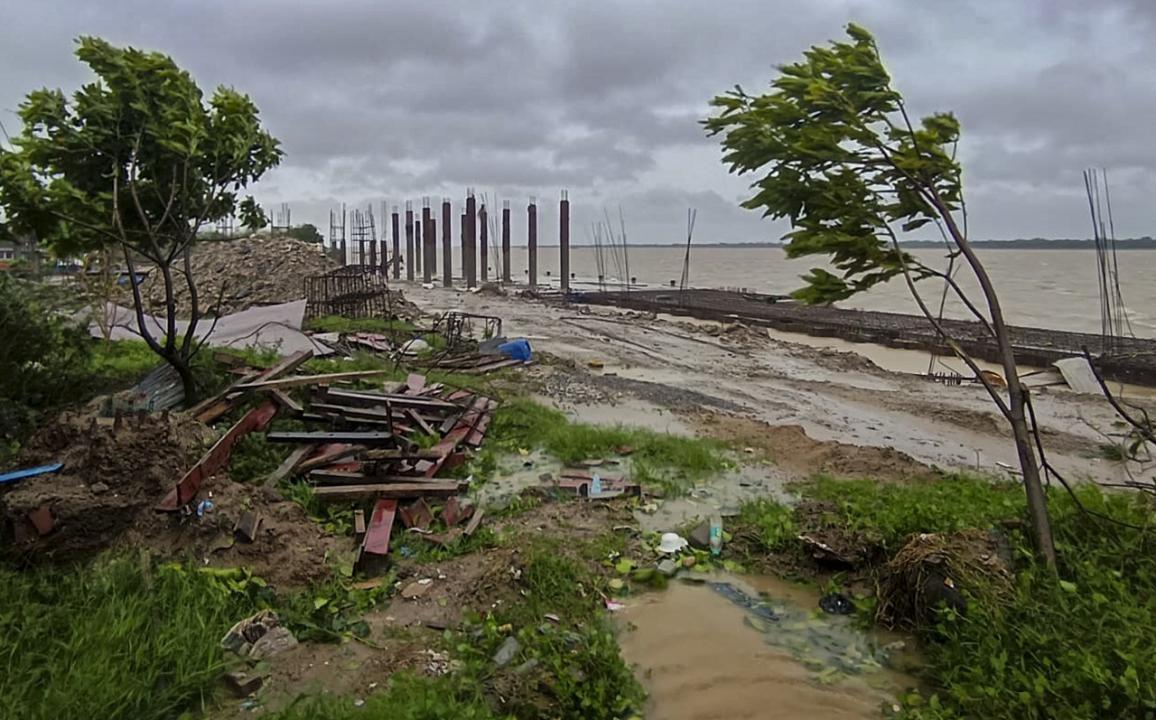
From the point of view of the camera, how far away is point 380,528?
5551 mm

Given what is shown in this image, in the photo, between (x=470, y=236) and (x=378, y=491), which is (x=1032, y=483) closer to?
(x=378, y=491)

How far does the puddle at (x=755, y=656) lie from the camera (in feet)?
12.9

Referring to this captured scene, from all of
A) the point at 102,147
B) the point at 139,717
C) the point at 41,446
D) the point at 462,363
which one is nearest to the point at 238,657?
the point at 139,717

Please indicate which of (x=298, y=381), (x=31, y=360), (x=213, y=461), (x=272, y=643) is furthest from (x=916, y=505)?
(x=31, y=360)

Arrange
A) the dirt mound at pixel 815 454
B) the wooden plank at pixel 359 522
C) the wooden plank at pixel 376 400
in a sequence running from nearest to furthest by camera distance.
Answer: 1. the wooden plank at pixel 359 522
2. the dirt mound at pixel 815 454
3. the wooden plank at pixel 376 400

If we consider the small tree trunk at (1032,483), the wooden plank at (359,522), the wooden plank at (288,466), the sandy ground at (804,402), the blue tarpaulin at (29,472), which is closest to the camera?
the small tree trunk at (1032,483)

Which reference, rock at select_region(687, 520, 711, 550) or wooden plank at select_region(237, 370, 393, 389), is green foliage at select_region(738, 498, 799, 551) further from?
wooden plank at select_region(237, 370, 393, 389)

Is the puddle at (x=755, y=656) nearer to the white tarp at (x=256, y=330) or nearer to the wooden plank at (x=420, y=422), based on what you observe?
the wooden plank at (x=420, y=422)

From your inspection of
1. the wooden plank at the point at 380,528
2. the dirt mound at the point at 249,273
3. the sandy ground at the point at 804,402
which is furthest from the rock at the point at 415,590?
the dirt mound at the point at 249,273

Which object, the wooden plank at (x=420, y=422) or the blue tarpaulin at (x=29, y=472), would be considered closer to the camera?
the blue tarpaulin at (x=29, y=472)

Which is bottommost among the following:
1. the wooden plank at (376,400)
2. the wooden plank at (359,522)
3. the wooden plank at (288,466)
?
the wooden plank at (359,522)

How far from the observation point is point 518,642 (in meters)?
4.14

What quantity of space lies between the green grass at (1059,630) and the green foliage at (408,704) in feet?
7.40

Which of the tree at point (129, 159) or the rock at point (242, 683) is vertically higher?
the tree at point (129, 159)
